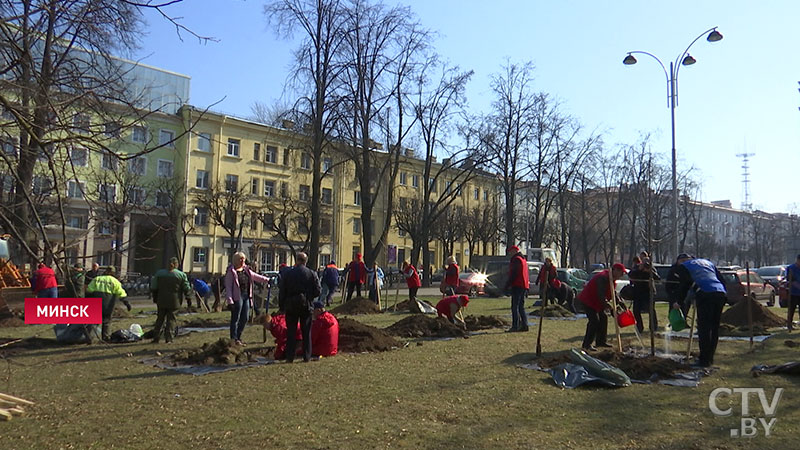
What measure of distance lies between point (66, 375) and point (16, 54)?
18.0ft

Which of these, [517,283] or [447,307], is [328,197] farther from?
[517,283]

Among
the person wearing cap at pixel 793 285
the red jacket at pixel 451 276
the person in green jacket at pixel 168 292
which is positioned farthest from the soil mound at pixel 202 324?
the person wearing cap at pixel 793 285

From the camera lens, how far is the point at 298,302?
9.13 meters

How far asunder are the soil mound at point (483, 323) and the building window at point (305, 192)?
35851 millimetres

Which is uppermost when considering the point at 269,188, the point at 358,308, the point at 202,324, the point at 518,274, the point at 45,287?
the point at 269,188

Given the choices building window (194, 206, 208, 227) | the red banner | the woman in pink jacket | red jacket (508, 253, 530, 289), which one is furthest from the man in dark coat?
building window (194, 206, 208, 227)

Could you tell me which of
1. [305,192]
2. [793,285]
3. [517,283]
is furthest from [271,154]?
[793,285]

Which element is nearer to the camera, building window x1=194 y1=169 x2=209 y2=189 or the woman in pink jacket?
the woman in pink jacket

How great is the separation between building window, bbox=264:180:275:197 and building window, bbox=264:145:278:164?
1.91 meters

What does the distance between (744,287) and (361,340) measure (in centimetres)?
1586

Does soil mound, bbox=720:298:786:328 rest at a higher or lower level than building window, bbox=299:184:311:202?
lower

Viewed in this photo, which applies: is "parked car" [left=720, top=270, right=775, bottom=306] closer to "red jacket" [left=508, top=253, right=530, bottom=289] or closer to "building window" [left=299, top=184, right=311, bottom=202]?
"red jacket" [left=508, top=253, right=530, bottom=289]

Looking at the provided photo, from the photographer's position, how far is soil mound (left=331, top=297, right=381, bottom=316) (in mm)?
18719

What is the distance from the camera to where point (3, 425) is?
5.76 m
